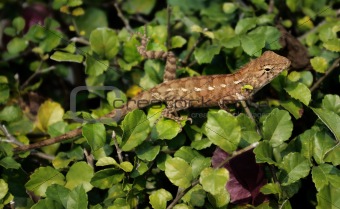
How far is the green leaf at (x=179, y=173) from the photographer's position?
2150 millimetres

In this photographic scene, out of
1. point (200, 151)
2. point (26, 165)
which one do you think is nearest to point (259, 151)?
point (200, 151)

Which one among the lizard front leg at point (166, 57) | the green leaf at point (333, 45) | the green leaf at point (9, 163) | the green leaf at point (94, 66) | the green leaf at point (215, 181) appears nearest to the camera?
the green leaf at point (215, 181)

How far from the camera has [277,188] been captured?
218 cm

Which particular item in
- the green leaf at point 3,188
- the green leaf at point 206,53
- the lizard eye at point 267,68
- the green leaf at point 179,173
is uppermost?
the green leaf at point 206,53

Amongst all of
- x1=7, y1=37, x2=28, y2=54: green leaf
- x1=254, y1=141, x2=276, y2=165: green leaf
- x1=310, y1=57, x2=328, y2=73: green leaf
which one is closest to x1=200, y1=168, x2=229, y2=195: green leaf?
x1=254, y1=141, x2=276, y2=165: green leaf

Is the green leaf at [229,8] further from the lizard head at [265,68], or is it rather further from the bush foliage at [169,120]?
the lizard head at [265,68]

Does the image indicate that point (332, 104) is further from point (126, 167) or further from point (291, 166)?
point (126, 167)

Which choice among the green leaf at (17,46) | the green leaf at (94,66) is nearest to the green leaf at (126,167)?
the green leaf at (94,66)

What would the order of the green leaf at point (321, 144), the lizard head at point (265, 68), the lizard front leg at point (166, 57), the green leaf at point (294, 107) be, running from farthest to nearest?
1. the lizard front leg at point (166, 57)
2. the lizard head at point (265, 68)
3. the green leaf at point (294, 107)
4. the green leaf at point (321, 144)

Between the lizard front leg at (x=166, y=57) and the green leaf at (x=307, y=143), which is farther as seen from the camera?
the lizard front leg at (x=166, y=57)

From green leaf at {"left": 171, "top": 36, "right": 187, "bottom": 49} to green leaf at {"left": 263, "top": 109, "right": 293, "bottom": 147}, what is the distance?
1.14m

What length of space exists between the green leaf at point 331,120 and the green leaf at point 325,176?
18cm

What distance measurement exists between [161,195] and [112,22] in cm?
230

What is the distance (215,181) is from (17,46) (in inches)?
87.5
